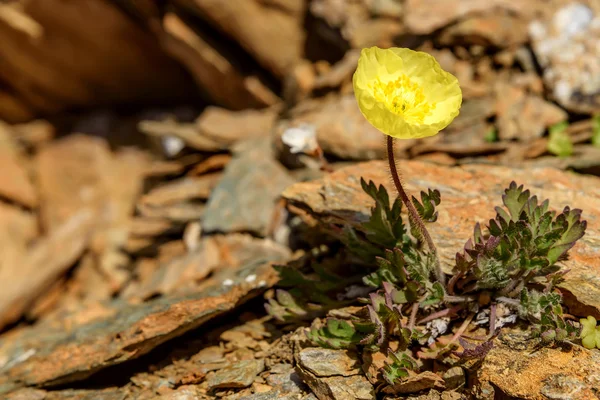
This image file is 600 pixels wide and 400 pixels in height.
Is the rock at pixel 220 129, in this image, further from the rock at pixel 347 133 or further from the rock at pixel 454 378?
the rock at pixel 454 378

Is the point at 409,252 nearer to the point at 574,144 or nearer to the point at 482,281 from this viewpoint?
the point at 482,281

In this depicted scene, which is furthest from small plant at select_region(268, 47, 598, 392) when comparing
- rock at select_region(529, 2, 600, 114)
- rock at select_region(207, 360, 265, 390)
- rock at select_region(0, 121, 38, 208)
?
rock at select_region(0, 121, 38, 208)

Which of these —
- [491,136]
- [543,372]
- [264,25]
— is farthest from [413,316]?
[264,25]

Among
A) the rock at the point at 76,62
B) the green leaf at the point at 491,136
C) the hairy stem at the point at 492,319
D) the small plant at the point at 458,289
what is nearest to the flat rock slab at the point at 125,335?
the small plant at the point at 458,289

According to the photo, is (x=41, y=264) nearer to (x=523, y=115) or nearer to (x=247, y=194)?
(x=247, y=194)

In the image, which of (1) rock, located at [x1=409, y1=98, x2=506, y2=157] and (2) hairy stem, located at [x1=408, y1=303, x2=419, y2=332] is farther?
(1) rock, located at [x1=409, y1=98, x2=506, y2=157]

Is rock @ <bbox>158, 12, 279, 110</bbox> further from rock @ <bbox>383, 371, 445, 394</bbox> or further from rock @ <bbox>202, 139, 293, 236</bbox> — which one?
rock @ <bbox>383, 371, 445, 394</bbox>
